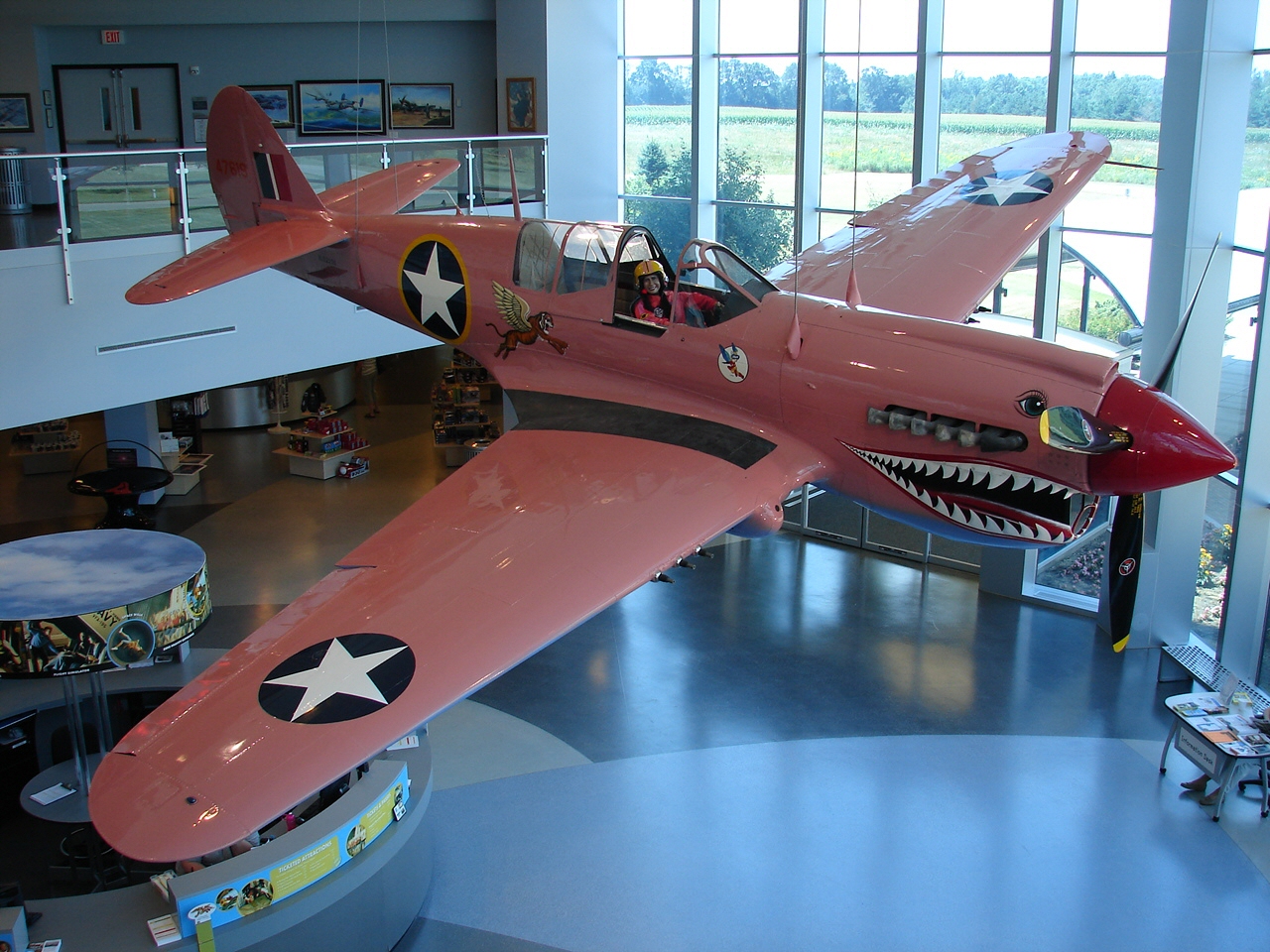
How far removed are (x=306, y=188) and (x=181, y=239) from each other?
2.20 m

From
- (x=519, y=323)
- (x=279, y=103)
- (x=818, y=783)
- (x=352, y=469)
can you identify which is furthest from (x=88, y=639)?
(x=279, y=103)

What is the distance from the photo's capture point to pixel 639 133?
52.6ft

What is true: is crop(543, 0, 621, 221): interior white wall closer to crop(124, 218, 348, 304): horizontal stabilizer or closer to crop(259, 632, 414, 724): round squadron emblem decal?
crop(124, 218, 348, 304): horizontal stabilizer

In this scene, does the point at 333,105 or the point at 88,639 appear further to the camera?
the point at 333,105

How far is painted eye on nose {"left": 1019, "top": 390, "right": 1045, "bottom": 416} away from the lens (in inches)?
226

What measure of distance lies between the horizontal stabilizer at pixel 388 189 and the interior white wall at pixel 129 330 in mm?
2008

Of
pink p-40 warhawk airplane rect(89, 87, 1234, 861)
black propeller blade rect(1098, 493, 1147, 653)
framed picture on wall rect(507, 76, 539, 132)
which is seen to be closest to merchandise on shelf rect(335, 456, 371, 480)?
framed picture on wall rect(507, 76, 539, 132)

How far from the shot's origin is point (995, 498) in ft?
19.4

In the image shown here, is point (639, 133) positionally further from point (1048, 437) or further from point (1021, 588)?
point (1048, 437)

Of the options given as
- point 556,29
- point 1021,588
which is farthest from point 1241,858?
point 556,29

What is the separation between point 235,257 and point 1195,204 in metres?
8.28

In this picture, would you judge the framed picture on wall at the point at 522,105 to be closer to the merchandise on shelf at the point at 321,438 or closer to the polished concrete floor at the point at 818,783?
the merchandise on shelf at the point at 321,438

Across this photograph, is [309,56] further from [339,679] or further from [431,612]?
[339,679]

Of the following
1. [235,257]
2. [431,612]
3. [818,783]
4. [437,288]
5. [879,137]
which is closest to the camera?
[431,612]
